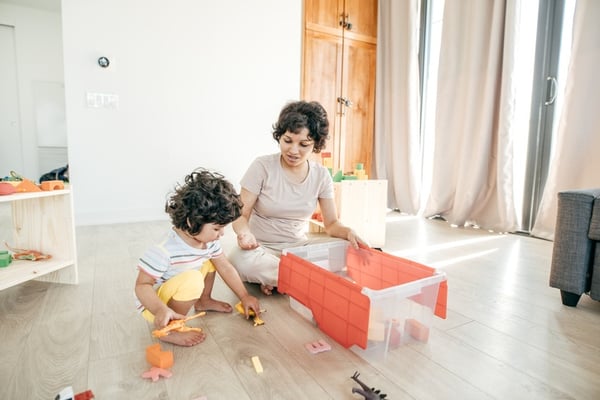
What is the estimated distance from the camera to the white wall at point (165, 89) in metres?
2.57

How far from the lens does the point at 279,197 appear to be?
1438mm

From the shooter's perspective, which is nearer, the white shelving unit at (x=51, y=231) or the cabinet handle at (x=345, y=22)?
the white shelving unit at (x=51, y=231)

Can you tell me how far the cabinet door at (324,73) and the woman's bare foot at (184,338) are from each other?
2528 mm

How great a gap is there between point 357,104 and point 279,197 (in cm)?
250

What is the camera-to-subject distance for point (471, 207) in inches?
111

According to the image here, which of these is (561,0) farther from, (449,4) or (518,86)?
(449,4)

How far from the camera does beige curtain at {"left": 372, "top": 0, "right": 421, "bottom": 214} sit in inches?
132

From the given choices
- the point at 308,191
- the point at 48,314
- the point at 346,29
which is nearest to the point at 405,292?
the point at 308,191

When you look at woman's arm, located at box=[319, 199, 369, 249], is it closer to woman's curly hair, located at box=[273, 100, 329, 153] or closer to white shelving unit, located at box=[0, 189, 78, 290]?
woman's curly hair, located at box=[273, 100, 329, 153]

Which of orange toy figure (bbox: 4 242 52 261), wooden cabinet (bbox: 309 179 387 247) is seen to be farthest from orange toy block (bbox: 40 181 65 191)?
wooden cabinet (bbox: 309 179 387 247)

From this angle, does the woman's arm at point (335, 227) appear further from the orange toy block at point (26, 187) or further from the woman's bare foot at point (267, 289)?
the orange toy block at point (26, 187)

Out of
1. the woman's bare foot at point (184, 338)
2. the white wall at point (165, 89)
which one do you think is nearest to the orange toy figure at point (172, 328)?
the woman's bare foot at point (184, 338)

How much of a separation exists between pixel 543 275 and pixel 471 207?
116cm

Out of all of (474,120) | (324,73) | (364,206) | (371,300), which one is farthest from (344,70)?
(371,300)
